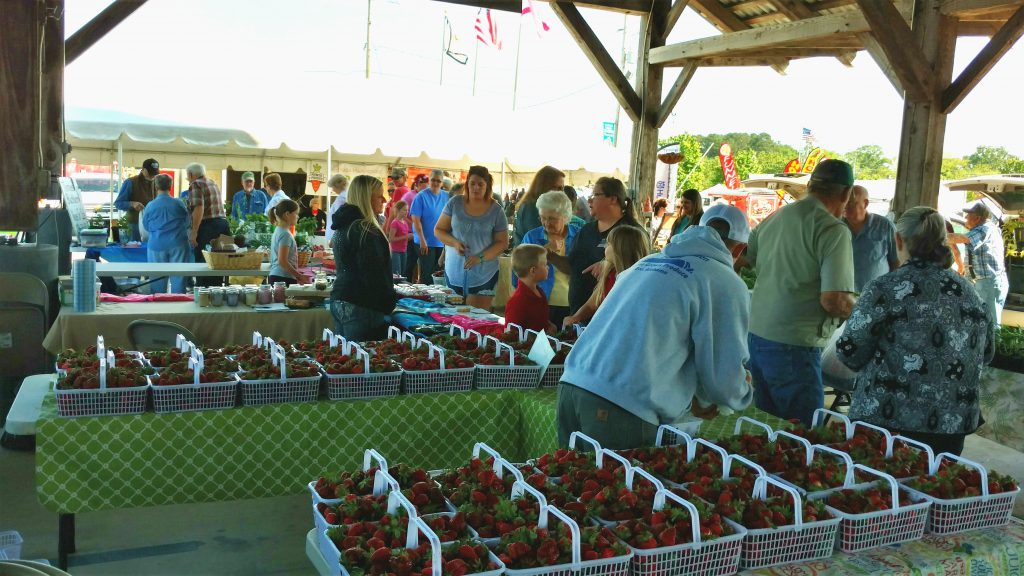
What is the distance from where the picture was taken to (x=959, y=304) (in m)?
2.85

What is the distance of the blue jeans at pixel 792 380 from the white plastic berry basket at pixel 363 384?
160 centimetres

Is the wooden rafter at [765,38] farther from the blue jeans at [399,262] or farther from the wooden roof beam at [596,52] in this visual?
the blue jeans at [399,262]

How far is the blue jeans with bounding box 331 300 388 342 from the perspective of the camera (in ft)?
13.9

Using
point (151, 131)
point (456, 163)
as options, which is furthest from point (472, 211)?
point (456, 163)

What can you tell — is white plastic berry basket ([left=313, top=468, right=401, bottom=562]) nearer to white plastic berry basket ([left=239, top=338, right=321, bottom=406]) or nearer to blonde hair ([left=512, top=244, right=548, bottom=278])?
white plastic berry basket ([left=239, top=338, right=321, bottom=406])

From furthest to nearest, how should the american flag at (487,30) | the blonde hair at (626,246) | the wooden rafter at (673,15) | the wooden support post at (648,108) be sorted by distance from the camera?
1. the american flag at (487,30)
2. the wooden support post at (648,108)
3. the wooden rafter at (673,15)
4. the blonde hair at (626,246)

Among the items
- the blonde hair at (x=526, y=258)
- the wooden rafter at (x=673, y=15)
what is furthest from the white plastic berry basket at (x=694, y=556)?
the wooden rafter at (x=673, y=15)

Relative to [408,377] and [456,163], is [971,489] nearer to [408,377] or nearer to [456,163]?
[408,377]

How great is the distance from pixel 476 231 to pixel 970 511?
4.01 m

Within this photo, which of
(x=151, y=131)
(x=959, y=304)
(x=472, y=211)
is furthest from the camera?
(x=151, y=131)

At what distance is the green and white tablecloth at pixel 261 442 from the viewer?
9.19 feet

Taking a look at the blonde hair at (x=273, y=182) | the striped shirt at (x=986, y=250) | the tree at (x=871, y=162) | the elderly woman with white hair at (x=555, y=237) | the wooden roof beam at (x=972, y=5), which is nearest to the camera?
the elderly woman with white hair at (x=555, y=237)

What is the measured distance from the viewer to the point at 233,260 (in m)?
6.44

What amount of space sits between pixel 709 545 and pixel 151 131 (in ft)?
29.0
